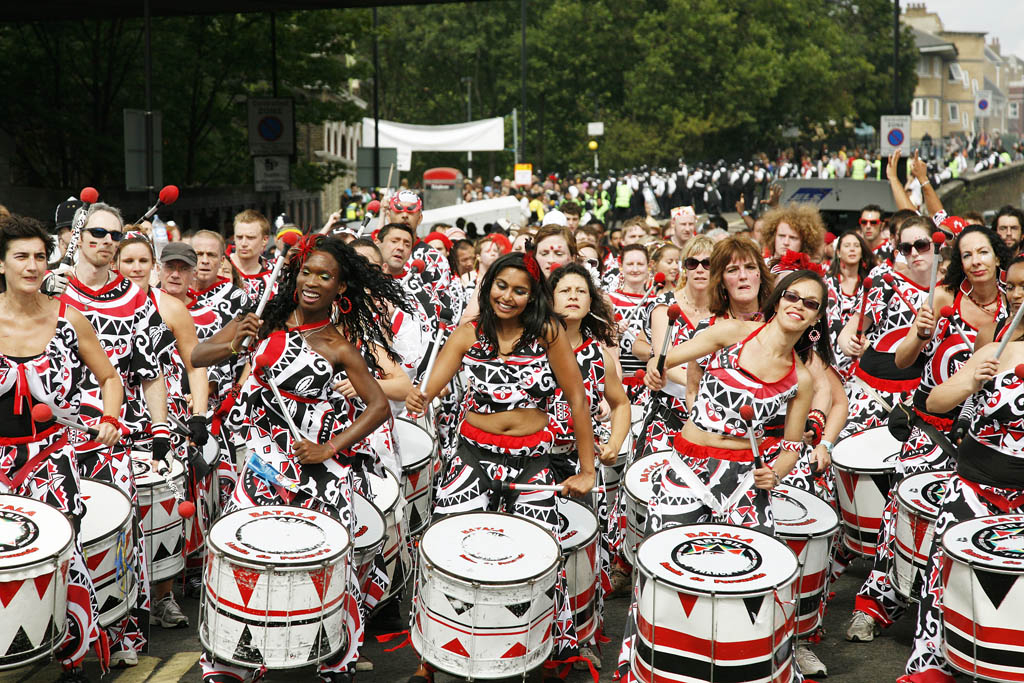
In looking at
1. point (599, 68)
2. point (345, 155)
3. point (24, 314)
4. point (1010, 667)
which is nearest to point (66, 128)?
point (24, 314)

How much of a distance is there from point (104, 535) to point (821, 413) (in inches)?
128

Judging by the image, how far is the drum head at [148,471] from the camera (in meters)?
6.64

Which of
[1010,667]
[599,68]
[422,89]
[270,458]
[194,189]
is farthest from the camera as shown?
[422,89]

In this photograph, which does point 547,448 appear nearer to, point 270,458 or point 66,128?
point 270,458

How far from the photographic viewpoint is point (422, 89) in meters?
70.2

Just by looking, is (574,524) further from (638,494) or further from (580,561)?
(638,494)

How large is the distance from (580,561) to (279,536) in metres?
1.38

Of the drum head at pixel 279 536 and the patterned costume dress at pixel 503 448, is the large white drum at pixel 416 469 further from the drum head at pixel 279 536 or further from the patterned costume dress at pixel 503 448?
the drum head at pixel 279 536

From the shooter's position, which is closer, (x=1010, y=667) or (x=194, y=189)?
(x=1010, y=667)

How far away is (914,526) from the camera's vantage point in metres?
6.27

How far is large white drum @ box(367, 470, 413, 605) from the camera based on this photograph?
6.43 meters

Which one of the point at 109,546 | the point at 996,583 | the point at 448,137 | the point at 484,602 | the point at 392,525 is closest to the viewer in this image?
the point at 996,583

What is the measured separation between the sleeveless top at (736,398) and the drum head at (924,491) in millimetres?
908

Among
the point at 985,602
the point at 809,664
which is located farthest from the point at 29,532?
the point at 985,602
